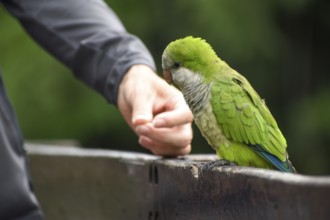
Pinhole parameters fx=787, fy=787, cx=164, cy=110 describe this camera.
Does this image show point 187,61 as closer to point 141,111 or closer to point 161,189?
point 141,111

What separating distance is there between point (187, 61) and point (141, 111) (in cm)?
25

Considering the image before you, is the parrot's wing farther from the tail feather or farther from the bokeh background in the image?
the bokeh background

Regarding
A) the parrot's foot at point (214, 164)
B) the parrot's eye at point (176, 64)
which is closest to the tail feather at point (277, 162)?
the parrot's foot at point (214, 164)

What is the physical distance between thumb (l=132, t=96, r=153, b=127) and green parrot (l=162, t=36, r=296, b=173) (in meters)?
0.12

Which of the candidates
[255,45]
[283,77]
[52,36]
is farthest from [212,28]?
[52,36]

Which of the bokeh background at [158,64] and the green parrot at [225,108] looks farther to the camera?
the bokeh background at [158,64]

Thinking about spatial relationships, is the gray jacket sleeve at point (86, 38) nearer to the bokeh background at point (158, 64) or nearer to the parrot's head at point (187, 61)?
the parrot's head at point (187, 61)

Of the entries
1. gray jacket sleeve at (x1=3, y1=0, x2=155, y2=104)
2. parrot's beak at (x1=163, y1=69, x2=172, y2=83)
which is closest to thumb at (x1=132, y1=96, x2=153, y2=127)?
parrot's beak at (x1=163, y1=69, x2=172, y2=83)

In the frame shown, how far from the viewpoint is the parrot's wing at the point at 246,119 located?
2547 millimetres

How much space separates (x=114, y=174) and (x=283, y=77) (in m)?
5.43

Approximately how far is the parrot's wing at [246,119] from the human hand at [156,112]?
0.56ft

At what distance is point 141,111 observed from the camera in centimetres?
274

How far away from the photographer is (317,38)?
27.0 feet

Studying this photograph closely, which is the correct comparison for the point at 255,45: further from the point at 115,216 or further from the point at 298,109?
the point at 115,216
